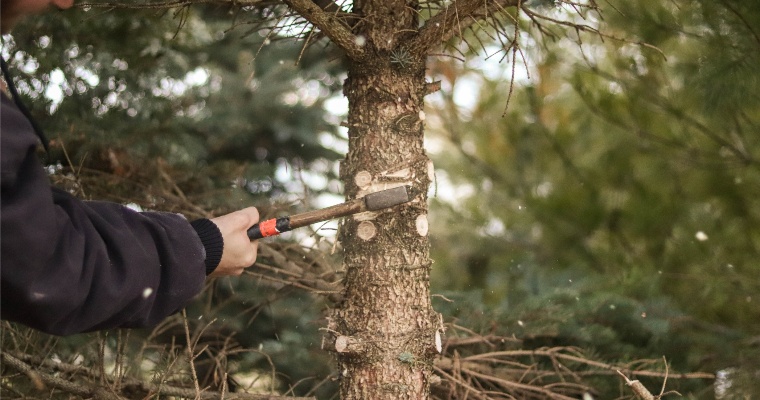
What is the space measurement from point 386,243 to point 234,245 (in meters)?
0.47

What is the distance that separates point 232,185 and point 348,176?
1.49 meters

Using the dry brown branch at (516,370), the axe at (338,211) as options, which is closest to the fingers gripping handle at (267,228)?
the axe at (338,211)

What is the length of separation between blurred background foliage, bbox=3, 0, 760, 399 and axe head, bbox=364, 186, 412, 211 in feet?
1.35

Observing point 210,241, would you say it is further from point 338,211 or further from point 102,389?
point 102,389

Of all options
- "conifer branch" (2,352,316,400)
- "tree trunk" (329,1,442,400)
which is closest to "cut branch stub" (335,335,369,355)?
"tree trunk" (329,1,442,400)

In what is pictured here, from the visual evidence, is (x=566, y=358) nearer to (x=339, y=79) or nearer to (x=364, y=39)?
(x=364, y=39)

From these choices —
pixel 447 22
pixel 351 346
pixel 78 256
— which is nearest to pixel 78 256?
pixel 78 256

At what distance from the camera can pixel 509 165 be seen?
6781 mm

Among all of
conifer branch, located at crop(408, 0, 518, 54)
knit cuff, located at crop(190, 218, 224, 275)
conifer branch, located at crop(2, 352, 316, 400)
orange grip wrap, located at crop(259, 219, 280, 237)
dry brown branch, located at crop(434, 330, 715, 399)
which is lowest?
conifer branch, located at crop(2, 352, 316, 400)

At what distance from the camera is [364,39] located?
83.6 inches

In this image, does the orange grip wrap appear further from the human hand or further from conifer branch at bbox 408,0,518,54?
conifer branch at bbox 408,0,518,54

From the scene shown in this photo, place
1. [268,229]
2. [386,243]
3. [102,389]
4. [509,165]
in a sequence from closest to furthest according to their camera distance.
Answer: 1. [268,229]
2. [386,243]
3. [102,389]
4. [509,165]

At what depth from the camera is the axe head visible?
77.5 inches

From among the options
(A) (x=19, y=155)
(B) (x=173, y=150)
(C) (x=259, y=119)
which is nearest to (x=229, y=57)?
(C) (x=259, y=119)
